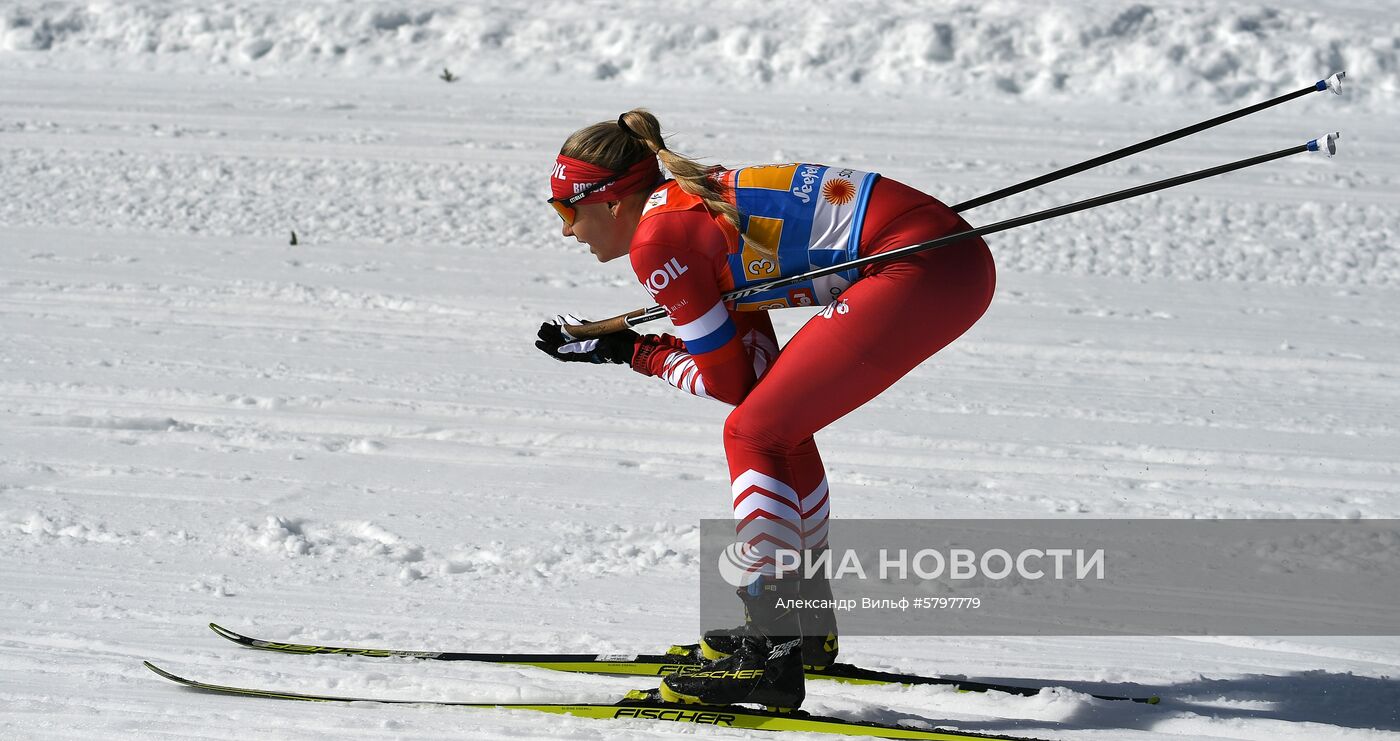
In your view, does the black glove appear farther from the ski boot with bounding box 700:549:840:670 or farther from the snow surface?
the snow surface

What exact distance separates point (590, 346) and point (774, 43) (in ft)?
31.7

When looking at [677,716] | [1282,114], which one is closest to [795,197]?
[677,716]

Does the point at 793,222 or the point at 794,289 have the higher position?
the point at 793,222

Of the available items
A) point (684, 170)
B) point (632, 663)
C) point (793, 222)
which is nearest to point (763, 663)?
point (632, 663)

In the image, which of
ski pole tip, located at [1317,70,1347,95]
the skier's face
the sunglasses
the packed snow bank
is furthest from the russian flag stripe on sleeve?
the packed snow bank

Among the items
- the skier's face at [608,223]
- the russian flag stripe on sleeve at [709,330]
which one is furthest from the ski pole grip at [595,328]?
the russian flag stripe on sleeve at [709,330]

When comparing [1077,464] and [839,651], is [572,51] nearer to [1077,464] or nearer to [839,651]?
[1077,464]

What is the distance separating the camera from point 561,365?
6395mm

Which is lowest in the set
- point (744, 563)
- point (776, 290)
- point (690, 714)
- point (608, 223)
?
point (690, 714)

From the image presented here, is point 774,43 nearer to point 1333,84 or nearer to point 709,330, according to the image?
point 1333,84

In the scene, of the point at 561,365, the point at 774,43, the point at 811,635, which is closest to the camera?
the point at 811,635

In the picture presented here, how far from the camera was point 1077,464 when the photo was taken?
5.20m

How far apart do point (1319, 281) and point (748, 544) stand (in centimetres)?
573

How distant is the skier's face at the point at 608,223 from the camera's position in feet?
10.1
